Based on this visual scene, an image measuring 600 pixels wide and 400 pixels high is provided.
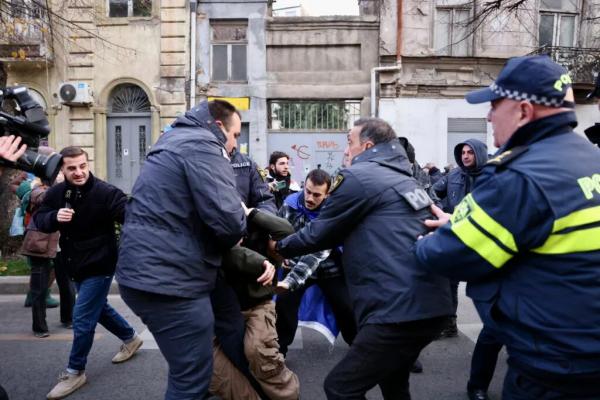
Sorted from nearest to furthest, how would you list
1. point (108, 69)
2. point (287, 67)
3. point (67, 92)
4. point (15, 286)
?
point (15, 286), point (67, 92), point (108, 69), point (287, 67)

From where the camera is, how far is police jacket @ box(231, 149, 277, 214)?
14.3ft

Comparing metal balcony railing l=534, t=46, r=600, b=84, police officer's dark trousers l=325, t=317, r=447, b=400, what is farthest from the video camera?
metal balcony railing l=534, t=46, r=600, b=84

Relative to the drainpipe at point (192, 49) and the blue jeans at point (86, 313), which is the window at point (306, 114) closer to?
the drainpipe at point (192, 49)

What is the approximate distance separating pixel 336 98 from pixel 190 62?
14.2ft

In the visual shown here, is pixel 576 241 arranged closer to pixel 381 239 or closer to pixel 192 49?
pixel 381 239

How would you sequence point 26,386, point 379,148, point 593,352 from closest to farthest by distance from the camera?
point 593,352, point 379,148, point 26,386

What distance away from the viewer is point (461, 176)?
542 centimetres

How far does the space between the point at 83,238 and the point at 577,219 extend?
3.52 m

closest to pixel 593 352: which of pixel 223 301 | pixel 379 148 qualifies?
pixel 379 148

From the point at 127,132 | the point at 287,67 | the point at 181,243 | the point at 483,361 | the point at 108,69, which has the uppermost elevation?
the point at 287,67

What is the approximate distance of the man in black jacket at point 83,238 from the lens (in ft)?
13.2

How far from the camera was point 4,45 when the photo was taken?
577 inches

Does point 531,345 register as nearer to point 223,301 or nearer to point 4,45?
point 223,301

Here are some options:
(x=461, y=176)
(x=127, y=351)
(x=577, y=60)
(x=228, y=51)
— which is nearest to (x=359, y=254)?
(x=127, y=351)
